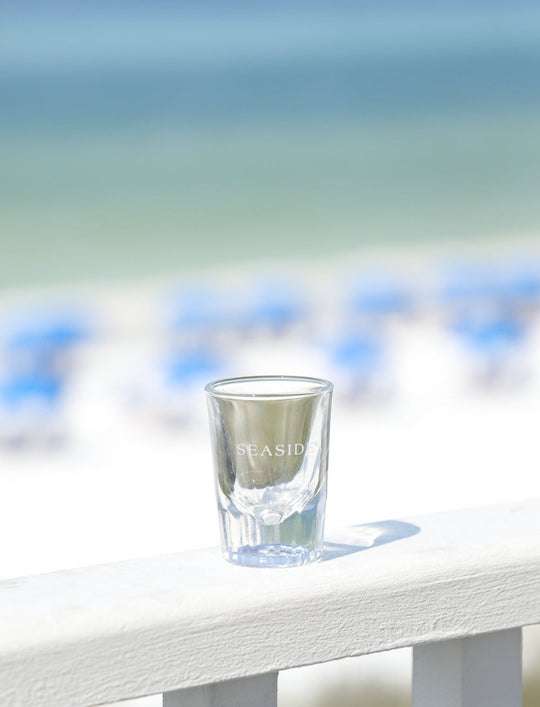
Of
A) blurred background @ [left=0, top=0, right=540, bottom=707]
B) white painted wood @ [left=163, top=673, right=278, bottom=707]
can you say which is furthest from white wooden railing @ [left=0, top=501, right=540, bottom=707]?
blurred background @ [left=0, top=0, right=540, bottom=707]

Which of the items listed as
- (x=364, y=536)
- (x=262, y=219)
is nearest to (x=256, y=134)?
(x=262, y=219)

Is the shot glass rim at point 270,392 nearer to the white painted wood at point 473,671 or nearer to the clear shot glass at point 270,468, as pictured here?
the clear shot glass at point 270,468

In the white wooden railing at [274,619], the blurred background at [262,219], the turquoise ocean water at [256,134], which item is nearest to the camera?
the white wooden railing at [274,619]

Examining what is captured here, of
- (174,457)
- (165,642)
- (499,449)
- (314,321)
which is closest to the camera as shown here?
(165,642)

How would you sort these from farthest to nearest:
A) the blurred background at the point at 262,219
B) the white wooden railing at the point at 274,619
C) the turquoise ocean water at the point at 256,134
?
1. the turquoise ocean water at the point at 256,134
2. the blurred background at the point at 262,219
3. the white wooden railing at the point at 274,619

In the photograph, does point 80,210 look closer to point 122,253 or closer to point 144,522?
point 122,253

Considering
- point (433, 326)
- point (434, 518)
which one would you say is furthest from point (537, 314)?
point (434, 518)

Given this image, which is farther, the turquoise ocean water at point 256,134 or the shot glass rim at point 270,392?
the turquoise ocean water at point 256,134

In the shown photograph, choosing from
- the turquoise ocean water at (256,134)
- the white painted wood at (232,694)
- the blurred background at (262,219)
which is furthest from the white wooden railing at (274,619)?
the turquoise ocean water at (256,134)
